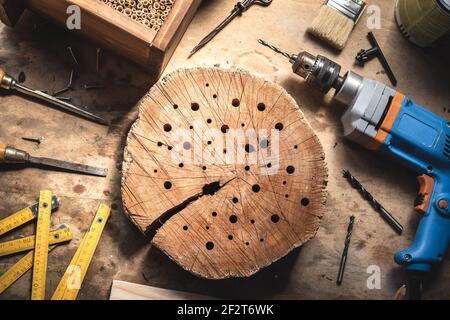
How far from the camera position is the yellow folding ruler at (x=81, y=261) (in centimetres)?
170

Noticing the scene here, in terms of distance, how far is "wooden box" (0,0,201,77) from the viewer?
1576 millimetres

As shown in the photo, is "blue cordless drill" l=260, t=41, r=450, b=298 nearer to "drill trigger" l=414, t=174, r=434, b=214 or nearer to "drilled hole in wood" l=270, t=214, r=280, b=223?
"drill trigger" l=414, t=174, r=434, b=214

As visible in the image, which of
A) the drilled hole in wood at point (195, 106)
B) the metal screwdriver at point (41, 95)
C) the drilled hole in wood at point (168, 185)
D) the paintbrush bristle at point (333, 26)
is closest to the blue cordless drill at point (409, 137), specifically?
the paintbrush bristle at point (333, 26)

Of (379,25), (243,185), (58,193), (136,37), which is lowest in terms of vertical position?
(58,193)

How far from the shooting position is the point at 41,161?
69.1 inches

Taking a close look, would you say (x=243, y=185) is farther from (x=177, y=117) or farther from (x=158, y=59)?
(x=158, y=59)

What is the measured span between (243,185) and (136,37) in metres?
0.63

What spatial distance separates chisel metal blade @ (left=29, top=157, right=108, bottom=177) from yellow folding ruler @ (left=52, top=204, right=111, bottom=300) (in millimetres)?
133

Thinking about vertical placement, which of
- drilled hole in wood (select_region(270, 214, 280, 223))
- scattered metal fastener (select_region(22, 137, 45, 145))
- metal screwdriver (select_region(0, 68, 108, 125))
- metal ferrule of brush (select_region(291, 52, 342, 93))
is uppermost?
metal ferrule of brush (select_region(291, 52, 342, 93))

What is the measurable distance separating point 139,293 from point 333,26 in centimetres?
135

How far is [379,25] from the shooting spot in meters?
2.07

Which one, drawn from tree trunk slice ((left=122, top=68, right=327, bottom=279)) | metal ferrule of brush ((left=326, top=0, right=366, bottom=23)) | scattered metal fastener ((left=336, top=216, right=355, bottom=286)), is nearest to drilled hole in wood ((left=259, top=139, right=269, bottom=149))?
tree trunk slice ((left=122, top=68, right=327, bottom=279))

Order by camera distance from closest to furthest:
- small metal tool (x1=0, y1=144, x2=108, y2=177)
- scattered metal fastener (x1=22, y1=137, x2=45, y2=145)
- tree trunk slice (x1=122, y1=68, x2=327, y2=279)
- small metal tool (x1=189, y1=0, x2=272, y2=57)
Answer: tree trunk slice (x1=122, y1=68, x2=327, y2=279)
small metal tool (x1=0, y1=144, x2=108, y2=177)
scattered metal fastener (x1=22, y1=137, x2=45, y2=145)
small metal tool (x1=189, y1=0, x2=272, y2=57)

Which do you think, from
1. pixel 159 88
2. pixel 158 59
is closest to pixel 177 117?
pixel 159 88
